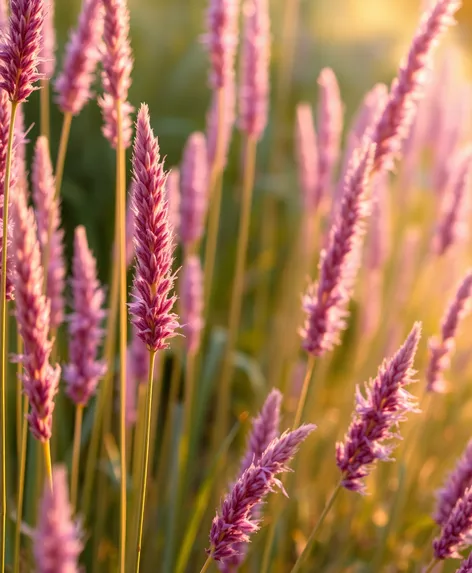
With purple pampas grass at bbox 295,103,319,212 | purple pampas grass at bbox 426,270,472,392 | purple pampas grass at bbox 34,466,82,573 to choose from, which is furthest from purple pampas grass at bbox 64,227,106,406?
purple pampas grass at bbox 295,103,319,212

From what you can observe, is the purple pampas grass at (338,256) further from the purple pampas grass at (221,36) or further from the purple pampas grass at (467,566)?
the purple pampas grass at (221,36)

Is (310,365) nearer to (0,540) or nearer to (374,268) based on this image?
(0,540)

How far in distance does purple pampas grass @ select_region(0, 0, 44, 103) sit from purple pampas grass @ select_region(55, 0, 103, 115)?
12.9 inches

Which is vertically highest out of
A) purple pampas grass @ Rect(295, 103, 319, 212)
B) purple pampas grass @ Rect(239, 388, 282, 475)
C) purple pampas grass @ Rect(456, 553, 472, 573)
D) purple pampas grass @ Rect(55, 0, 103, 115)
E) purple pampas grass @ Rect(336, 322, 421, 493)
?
purple pampas grass @ Rect(55, 0, 103, 115)

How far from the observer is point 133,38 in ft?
12.1

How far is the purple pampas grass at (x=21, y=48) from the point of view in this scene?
0.90 metres

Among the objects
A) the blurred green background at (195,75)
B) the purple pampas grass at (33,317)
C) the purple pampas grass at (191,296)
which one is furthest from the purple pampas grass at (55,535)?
the blurred green background at (195,75)

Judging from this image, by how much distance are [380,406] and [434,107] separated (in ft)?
6.34

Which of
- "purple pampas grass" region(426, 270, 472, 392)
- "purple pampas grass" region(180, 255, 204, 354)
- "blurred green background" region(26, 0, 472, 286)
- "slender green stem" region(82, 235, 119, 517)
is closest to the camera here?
"purple pampas grass" region(426, 270, 472, 392)

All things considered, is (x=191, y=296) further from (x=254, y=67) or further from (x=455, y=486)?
(x=455, y=486)

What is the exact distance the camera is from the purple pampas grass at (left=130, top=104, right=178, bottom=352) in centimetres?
83

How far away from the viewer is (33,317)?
81cm

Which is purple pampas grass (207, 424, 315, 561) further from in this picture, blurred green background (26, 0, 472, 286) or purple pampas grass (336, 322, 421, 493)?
blurred green background (26, 0, 472, 286)

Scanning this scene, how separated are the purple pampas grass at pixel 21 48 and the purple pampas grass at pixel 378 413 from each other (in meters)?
0.59
